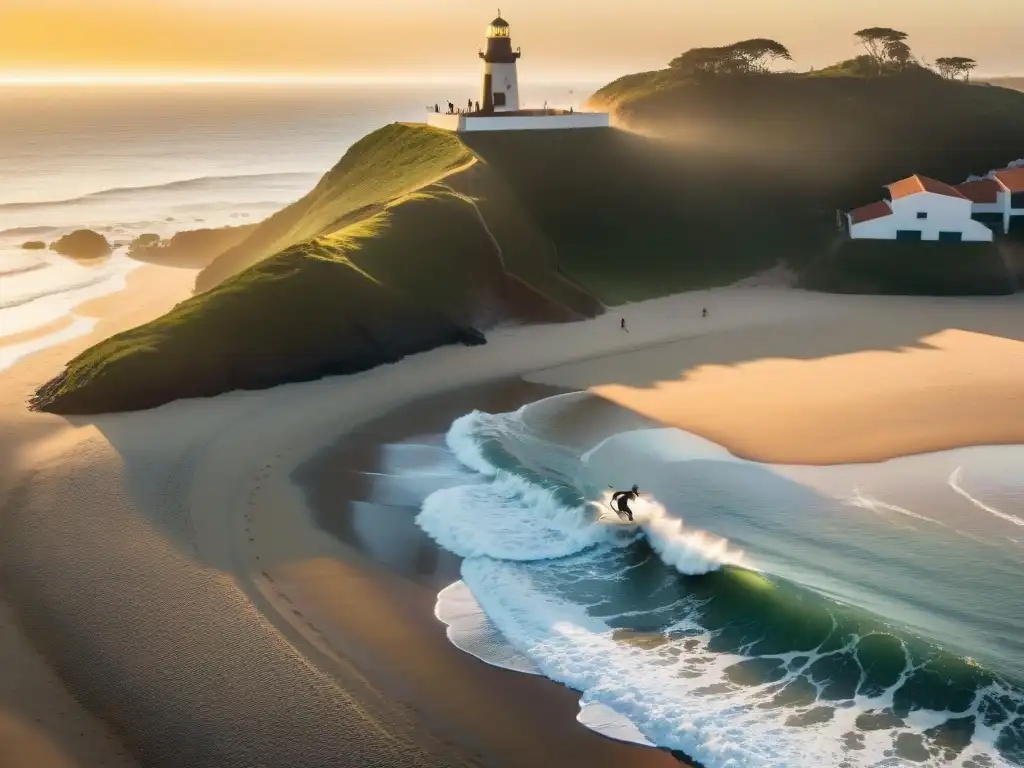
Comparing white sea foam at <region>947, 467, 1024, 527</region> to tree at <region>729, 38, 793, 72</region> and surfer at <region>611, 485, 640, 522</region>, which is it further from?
tree at <region>729, 38, 793, 72</region>

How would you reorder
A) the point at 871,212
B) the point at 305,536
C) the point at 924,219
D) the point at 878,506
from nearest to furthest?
the point at 305,536, the point at 878,506, the point at 924,219, the point at 871,212

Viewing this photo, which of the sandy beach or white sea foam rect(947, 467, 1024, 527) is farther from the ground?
the sandy beach

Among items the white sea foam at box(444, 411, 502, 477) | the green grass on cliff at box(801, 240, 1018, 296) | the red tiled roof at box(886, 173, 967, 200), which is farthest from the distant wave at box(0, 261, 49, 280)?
the red tiled roof at box(886, 173, 967, 200)

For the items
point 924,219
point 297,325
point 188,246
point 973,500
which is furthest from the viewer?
point 188,246

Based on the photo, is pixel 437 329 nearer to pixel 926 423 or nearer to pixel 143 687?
pixel 926 423

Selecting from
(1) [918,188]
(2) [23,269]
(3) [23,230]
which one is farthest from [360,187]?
(3) [23,230]

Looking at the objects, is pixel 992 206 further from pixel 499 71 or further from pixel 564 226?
pixel 499 71

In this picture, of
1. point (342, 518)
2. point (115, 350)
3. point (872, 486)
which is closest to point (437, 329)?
point (115, 350)
